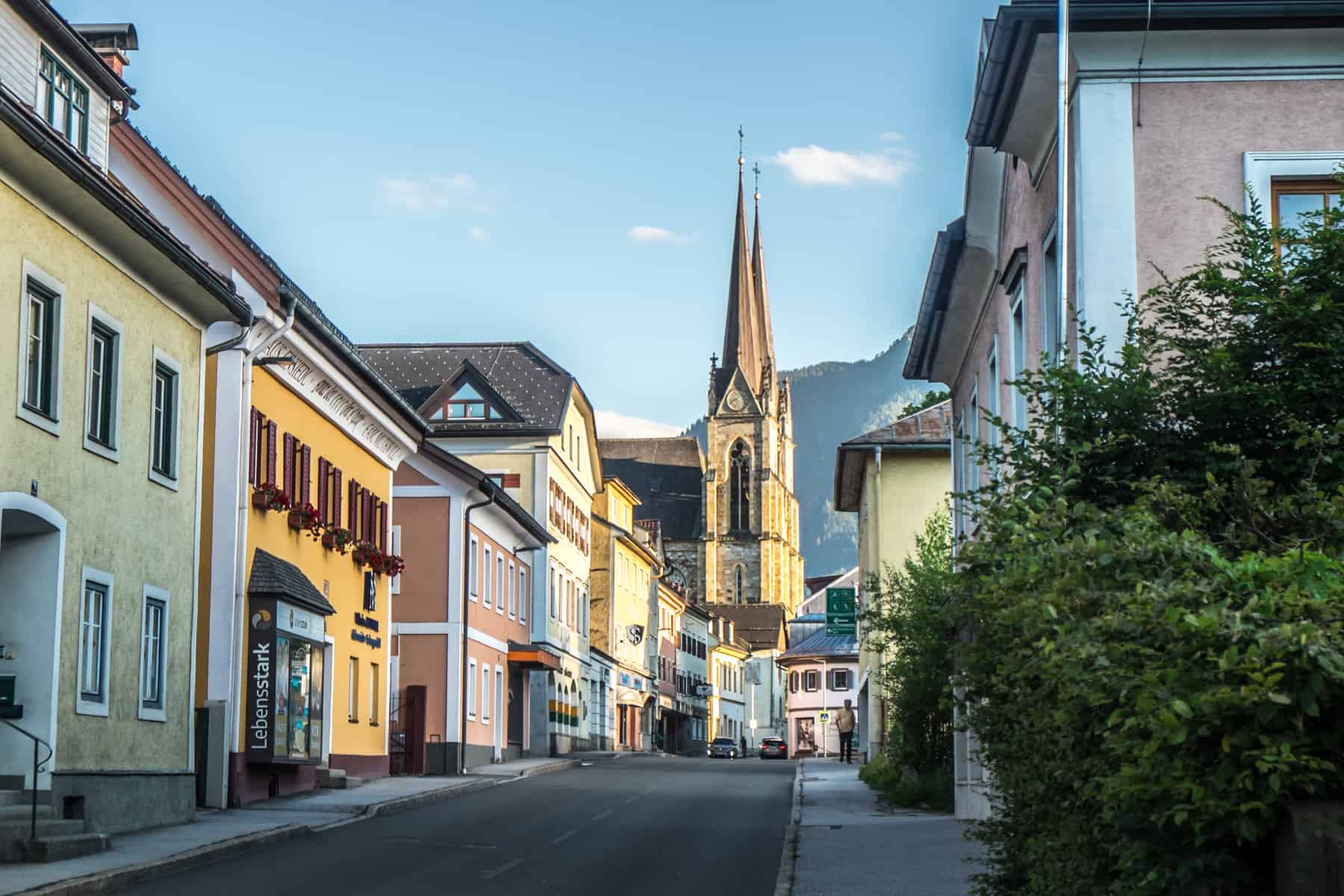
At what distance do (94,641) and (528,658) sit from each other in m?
30.8

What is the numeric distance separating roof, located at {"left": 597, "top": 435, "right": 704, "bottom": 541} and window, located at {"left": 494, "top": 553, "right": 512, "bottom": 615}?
9467 centimetres

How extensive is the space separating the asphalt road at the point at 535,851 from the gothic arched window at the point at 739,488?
353 feet

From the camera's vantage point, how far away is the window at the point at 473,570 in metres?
42.2

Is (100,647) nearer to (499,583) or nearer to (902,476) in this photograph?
(902,476)

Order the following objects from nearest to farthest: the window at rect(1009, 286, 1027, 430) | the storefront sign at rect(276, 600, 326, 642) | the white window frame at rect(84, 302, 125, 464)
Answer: the window at rect(1009, 286, 1027, 430)
the white window frame at rect(84, 302, 125, 464)
the storefront sign at rect(276, 600, 326, 642)

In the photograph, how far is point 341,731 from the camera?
31.1 meters

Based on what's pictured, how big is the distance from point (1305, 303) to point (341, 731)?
78.0ft

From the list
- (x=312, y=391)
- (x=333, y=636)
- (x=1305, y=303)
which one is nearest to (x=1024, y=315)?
(x=1305, y=303)

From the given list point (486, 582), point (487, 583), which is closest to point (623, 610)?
point (487, 583)

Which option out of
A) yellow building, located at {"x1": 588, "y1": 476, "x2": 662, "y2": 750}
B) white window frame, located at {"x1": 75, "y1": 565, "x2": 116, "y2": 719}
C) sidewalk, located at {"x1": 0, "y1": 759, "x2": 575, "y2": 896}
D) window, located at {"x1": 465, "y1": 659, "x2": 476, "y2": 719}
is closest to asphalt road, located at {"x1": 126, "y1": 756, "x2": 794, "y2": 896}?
sidewalk, located at {"x1": 0, "y1": 759, "x2": 575, "y2": 896}

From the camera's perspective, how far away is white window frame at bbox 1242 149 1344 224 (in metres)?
14.1

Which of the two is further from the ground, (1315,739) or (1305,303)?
(1305,303)

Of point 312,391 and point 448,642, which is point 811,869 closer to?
point 312,391

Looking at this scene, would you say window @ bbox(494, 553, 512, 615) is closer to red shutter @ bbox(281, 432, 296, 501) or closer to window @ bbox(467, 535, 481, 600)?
window @ bbox(467, 535, 481, 600)
